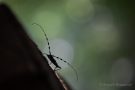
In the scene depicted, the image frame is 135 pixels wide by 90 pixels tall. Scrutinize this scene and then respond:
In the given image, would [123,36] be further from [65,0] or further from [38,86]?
[38,86]

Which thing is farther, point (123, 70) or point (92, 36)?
point (123, 70)

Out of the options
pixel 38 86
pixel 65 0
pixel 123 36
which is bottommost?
pixel 38 86

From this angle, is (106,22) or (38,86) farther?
(106,22)

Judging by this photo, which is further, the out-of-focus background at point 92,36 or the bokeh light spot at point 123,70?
the bokeh light spot at point 123,70

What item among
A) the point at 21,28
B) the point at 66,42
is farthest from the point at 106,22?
the point at 21,28

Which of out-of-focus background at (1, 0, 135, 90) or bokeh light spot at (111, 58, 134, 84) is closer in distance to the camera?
out-of-focus background at (1, 0, 135, 90)

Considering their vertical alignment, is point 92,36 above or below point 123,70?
above

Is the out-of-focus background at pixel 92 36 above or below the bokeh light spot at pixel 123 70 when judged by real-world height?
above

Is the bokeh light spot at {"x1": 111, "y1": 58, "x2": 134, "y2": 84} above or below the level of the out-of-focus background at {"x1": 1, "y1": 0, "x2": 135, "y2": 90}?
below
